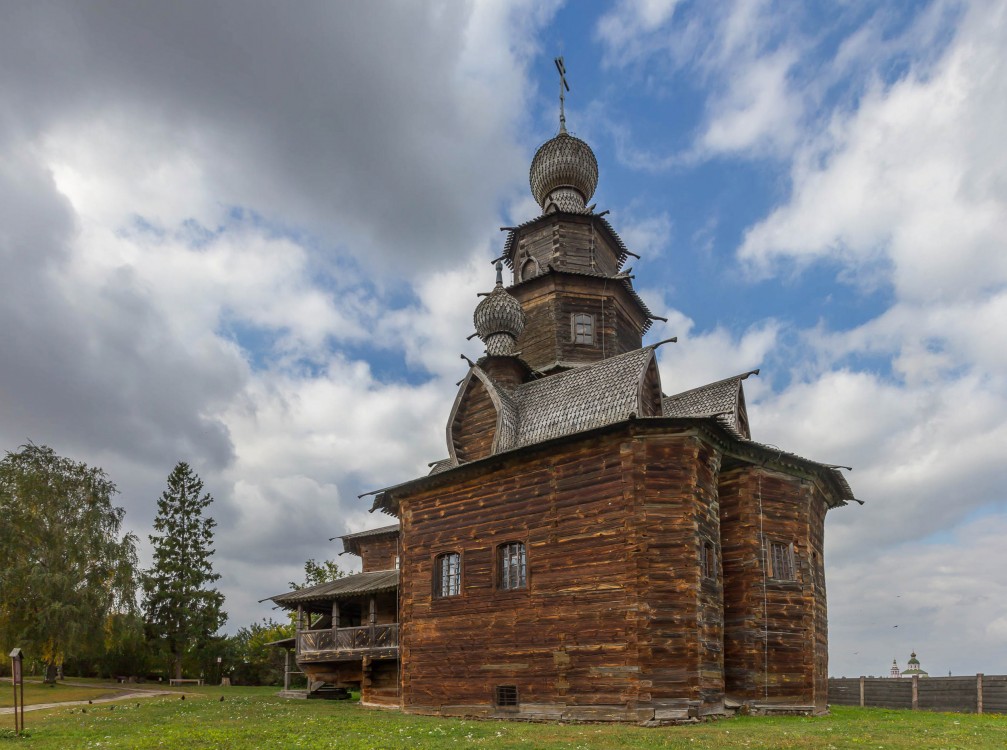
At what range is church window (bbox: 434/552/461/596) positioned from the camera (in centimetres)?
2184

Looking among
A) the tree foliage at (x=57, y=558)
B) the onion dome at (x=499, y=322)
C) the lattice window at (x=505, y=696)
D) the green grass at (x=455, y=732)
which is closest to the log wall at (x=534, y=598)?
the lattice window at (x=505, y=696)

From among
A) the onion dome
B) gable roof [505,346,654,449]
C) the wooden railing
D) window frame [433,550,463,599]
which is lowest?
the wooden railing

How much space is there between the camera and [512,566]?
803 inches

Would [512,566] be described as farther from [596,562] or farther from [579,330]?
[579,330]

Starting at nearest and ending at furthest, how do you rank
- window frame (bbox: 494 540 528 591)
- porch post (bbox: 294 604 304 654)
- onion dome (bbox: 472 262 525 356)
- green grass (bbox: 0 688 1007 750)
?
green grass (bbox: 0 688 1007 750)
window frame (bbox: 494 540 528 591)
onion dome (bbox: 472 262 525 356)
porch post (bbox: 294 604 304 654)

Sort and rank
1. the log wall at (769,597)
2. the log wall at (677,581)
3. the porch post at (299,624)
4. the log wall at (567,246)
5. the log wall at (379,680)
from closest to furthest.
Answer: the log wall at (677,581), the log wall at (769,597), the log wall at (379,680), the porch post at (299,624), the log wall at (567,246)

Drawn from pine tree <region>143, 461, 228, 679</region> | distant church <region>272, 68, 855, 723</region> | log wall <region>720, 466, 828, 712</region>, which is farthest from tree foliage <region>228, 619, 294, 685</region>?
log wall <region>720, 466, 828, 712</region>

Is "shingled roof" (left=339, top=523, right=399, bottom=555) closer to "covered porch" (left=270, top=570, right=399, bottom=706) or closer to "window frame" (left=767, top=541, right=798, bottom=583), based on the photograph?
"covered porch" (left=270, top=570, right=399, bottom=706)

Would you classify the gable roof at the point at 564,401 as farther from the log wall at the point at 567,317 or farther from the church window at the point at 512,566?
the log wall at the point at 567,317

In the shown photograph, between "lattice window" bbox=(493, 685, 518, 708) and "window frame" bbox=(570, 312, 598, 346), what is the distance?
513 inches

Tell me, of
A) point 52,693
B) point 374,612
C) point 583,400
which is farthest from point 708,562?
point 52,693

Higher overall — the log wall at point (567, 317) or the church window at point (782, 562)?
the log wall at point (567, 317)

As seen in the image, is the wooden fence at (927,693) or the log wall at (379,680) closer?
the wooden fence at (927,693)

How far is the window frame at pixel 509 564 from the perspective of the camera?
20.0m
